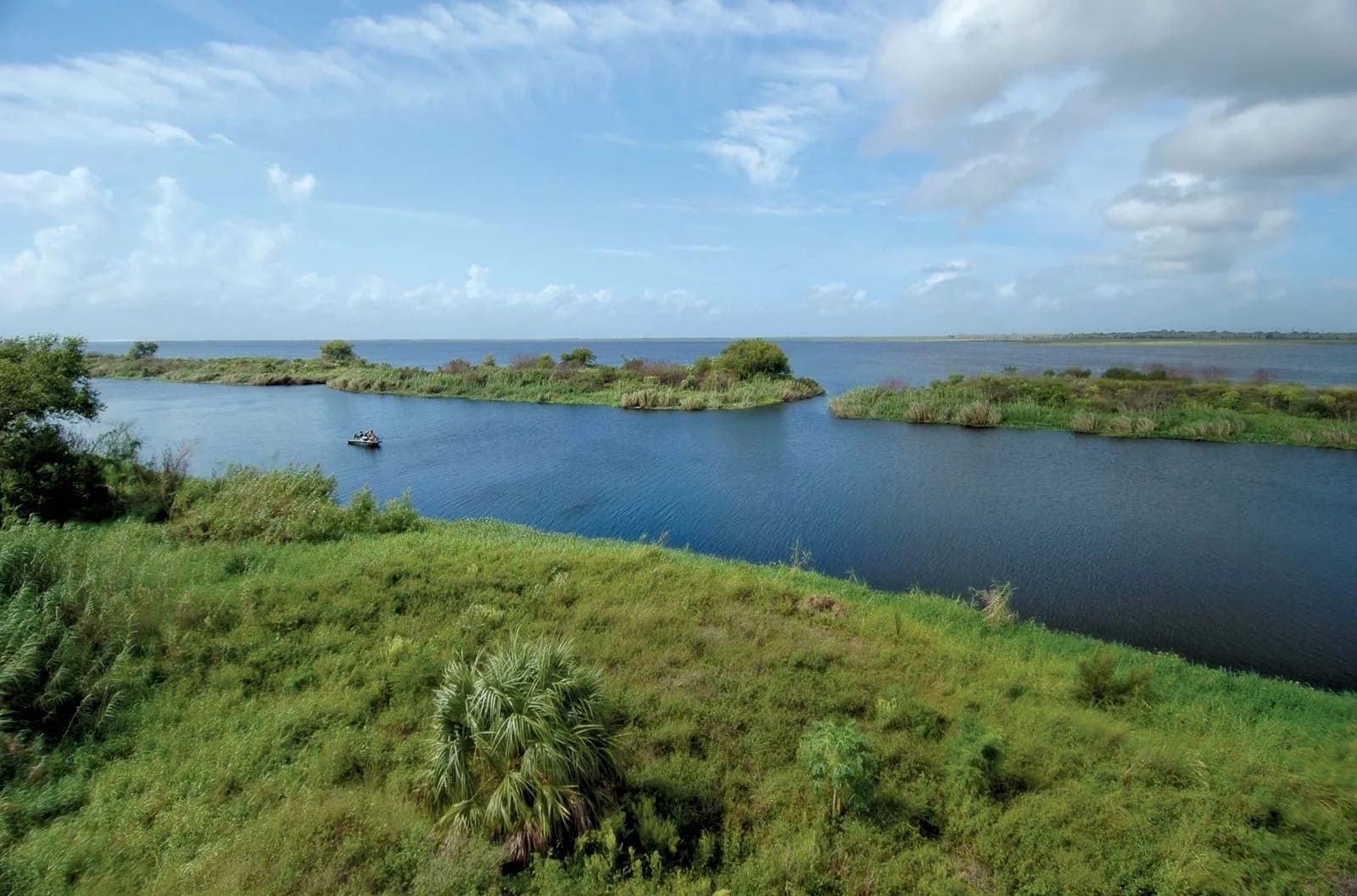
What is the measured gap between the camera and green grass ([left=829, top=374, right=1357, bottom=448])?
113ft

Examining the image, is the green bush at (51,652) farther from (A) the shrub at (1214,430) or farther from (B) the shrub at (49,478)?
(A) the shrub at (1214,430)

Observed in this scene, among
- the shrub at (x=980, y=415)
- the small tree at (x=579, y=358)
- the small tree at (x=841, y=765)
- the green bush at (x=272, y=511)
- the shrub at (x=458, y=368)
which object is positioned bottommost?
the small tree at (x=841, y=765)

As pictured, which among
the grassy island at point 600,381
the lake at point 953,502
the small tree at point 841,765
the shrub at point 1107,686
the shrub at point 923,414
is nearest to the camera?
the small tree at point 841,765

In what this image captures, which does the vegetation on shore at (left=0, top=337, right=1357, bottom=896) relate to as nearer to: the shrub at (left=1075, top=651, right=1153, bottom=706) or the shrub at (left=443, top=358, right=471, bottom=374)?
the shrub at (left=1075, top=651, right=1153, bottom=706)

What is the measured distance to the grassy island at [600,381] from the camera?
170 ft

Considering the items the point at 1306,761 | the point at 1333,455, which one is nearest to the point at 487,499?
the point at 1306,761

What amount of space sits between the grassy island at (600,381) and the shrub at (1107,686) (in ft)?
132

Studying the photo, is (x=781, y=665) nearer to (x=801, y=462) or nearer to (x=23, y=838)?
(x=23, y=838)

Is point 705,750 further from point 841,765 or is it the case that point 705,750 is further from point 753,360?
point 753,360

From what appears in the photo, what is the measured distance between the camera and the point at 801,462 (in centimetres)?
3033

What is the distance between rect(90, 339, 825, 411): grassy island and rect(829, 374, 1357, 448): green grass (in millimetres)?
10583

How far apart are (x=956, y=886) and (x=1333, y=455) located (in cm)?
3897

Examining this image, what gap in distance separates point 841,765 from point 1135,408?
143 ft

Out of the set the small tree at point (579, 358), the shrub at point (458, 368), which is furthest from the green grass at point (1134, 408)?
the shrub at point (458, 368)
